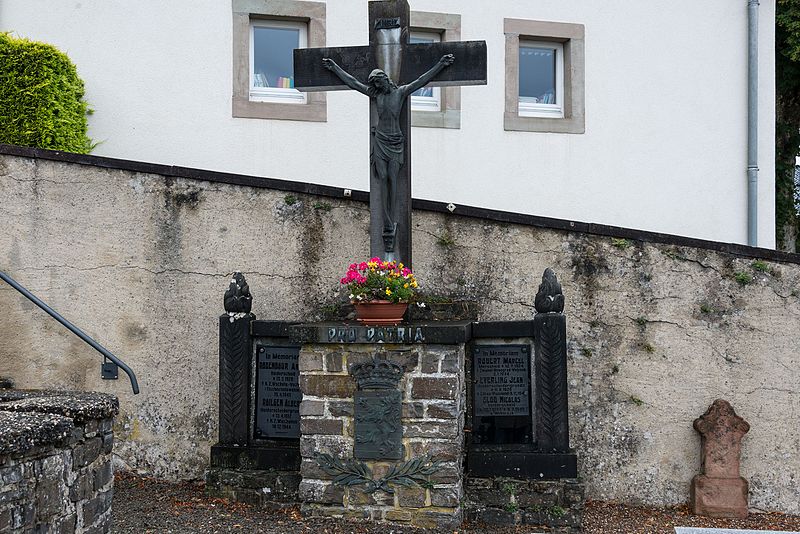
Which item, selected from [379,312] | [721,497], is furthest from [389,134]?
[721,497]

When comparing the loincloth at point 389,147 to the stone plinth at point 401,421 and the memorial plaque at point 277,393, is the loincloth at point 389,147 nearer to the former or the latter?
the stone plinth at point 401,421

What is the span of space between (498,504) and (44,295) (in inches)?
149

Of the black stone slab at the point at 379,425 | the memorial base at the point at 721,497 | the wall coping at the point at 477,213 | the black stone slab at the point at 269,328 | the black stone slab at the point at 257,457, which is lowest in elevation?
the memorial base at the point at 721,497

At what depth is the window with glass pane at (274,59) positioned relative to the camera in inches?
333

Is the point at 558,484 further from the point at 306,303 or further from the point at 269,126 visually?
the point at 269,126

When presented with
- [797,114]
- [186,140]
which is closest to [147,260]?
[186,140]

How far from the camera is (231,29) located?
822 centimetres

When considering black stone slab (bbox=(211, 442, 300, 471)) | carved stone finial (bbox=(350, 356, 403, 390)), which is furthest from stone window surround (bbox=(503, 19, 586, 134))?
black stone slab (bbox=(211, 442, 300, 471))

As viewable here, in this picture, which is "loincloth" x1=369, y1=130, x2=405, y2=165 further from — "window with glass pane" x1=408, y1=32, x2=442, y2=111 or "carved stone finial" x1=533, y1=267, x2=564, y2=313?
"window with glass pane" x1=408, y1=32, x2=442, y2=111

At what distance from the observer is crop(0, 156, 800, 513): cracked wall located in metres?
6.52

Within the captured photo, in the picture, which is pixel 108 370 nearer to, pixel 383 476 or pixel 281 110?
pixel 383 476

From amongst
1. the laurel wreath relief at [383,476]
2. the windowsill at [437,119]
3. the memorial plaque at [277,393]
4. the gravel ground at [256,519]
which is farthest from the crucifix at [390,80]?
the windowsill at [437,119]

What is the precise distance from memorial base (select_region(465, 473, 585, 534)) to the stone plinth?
36 centimetres

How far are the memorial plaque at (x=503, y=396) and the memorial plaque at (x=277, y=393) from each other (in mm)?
1320
